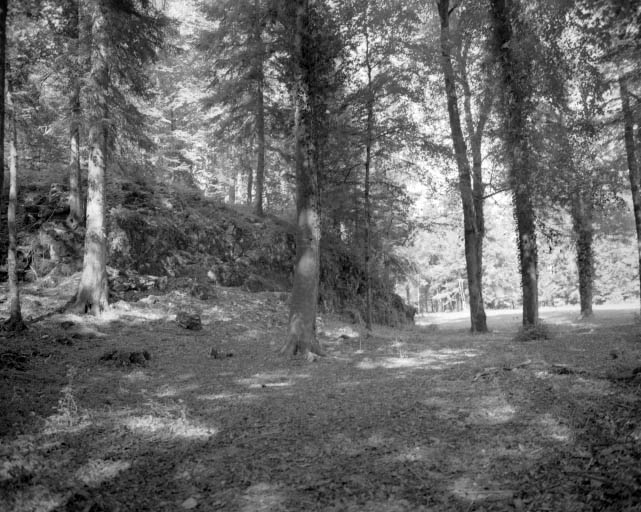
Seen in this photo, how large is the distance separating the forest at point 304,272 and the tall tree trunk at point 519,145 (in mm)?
68

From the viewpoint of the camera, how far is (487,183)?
1627cm

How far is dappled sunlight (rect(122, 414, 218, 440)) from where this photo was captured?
15.7 feet

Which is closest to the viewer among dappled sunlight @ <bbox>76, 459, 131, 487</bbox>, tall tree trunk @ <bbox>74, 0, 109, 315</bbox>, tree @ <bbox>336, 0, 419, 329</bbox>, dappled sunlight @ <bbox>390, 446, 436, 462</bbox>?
dappled sunlight @ <bbox>76, 459, 131, 487</bbox>

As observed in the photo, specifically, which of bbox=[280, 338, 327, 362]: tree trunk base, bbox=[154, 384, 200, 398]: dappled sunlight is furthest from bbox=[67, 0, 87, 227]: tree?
bbox=[154, 384, 200, 398]: dappled sunlight

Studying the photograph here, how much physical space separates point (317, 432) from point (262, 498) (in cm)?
150

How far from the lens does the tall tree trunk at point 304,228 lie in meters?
9.80

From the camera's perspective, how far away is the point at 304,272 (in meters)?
9.88

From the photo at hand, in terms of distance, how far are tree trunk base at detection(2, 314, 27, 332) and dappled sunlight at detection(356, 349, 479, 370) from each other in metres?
7.55

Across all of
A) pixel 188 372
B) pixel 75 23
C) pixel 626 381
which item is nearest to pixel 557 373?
pixel 626 381

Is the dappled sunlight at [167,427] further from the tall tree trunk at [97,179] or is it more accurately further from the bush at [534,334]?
the bush at [534,334]

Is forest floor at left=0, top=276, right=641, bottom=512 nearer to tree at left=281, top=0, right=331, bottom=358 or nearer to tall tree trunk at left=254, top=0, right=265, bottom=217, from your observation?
tree at left=281, top=0, right=331, bottom=358

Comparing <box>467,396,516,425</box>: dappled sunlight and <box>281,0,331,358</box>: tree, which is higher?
<box>281,0,331,358</box>: tree

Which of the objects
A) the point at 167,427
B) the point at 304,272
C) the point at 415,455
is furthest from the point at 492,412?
the point at 304,272

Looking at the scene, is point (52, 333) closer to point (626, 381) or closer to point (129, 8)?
point (129, 8)
